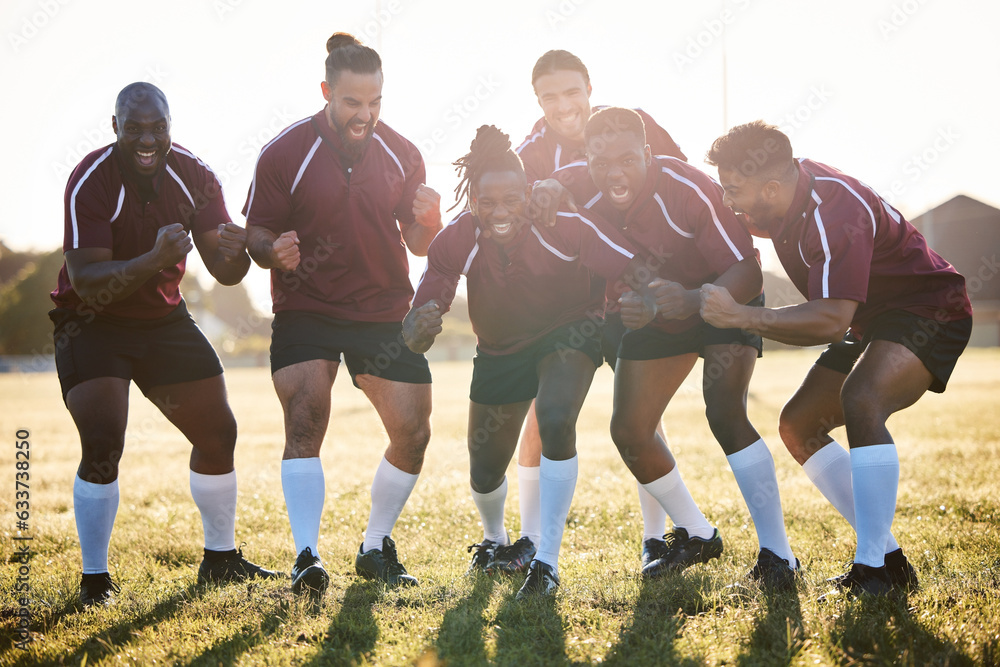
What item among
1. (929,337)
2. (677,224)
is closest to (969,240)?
(929,337)

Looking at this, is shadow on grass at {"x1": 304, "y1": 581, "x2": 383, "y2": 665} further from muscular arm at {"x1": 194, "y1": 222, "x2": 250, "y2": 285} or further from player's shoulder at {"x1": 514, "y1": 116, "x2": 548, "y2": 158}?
player's shoulder at {"x1": 514, "y1": 116, "x2": 548, "y2": 158}

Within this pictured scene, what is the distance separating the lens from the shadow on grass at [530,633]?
2965 millimetres

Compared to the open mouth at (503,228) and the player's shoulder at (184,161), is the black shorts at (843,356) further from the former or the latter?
the player's shoulder at (184,161)

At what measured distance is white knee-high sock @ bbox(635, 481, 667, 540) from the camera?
4.65 m

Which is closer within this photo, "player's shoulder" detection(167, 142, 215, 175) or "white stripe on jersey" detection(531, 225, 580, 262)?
"white stripe on jersey" detection(531, 225, 580, 262)

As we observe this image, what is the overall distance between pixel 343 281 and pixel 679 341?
1.81m

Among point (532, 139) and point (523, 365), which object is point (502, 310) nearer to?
point (523, 365)

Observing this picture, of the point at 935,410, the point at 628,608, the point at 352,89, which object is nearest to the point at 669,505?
the point at 628,608

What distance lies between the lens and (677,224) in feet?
13.1

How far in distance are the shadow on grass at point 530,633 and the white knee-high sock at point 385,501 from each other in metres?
1.04

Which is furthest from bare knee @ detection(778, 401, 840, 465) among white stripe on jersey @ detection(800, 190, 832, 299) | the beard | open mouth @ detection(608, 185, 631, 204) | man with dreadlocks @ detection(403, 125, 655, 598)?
the beard

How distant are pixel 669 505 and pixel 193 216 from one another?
306 centimetres

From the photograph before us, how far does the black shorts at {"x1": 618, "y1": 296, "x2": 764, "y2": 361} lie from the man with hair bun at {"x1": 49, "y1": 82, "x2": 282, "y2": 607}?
2.14m

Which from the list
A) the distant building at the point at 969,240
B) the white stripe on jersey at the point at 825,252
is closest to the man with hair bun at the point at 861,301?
the white stripe on jersey at the point at 825,252
